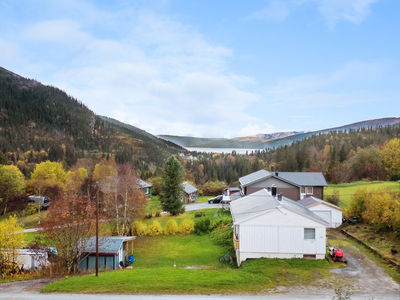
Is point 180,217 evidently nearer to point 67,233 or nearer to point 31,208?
point 67,233

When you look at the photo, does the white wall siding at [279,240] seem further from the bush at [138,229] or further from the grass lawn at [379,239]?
the bush at [138,229]

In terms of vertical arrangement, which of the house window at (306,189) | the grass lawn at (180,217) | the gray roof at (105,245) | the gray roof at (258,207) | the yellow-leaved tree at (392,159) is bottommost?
the grass lawn at (180,217)

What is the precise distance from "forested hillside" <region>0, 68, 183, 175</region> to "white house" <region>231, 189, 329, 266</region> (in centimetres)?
10256

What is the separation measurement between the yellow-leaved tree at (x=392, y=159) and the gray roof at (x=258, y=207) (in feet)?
135

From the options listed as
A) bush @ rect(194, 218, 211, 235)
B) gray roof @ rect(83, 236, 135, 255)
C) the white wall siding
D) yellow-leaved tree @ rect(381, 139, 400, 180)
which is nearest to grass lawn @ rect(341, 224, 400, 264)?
the white wall siding

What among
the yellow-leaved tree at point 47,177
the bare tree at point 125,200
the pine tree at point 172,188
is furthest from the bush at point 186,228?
the yellow-leaved tree at point 47,177

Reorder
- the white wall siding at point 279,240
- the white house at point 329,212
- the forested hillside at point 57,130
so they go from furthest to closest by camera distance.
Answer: the forested hillside at point 57,130
the white house at point 329,212
the white wall siding at point 279,240

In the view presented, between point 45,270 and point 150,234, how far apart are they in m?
13.4

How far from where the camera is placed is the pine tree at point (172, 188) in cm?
3759

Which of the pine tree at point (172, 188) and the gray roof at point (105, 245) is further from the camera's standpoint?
the pine tree at point (172, 188)

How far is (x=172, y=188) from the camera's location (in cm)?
3797

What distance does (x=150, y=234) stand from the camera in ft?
98.6

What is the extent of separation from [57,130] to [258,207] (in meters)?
164

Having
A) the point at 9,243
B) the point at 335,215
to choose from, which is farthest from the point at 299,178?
the point at 9,243
